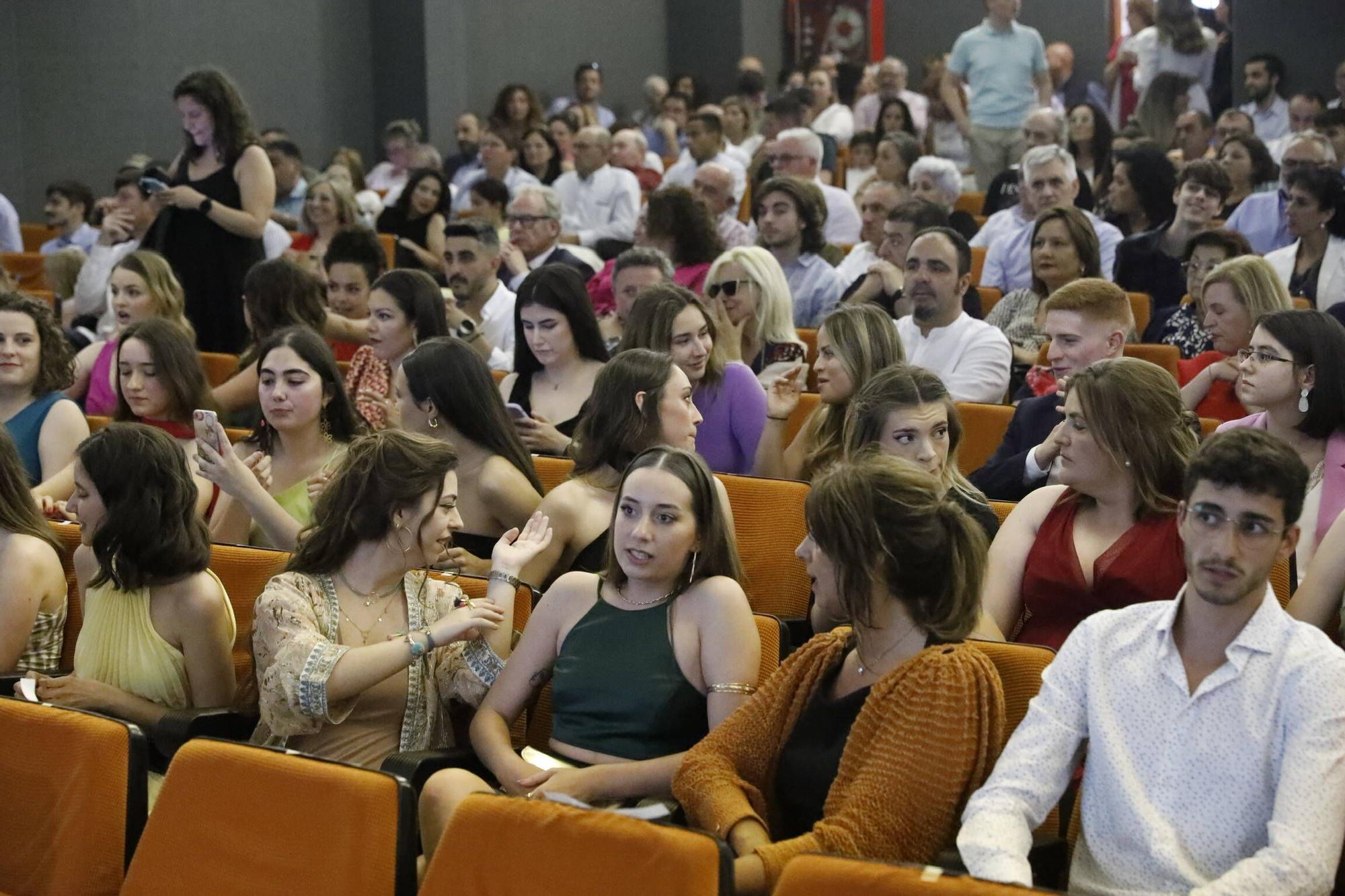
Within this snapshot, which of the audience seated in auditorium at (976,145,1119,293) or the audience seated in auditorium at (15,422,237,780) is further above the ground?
the audience seated in auditorium at (976,145,1119,293)

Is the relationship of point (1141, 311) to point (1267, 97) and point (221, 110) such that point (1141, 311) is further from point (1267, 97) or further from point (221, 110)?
point (1267, 97)

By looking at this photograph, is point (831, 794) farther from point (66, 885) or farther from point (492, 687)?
point (66, 885)

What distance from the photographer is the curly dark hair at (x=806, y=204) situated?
573 cm

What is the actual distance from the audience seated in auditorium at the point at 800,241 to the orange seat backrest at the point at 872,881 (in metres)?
3.98

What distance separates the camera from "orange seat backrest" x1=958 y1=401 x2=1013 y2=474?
13.7 ft

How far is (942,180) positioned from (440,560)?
4.18m

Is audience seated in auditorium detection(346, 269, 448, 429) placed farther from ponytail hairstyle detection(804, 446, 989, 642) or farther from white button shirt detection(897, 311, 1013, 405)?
ponytail hairstyle detection(804, 446, 989, 642)

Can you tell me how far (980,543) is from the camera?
2377 mm

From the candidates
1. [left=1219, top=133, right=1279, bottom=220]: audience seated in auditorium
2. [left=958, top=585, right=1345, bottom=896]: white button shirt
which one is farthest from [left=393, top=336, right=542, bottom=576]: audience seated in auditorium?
[left=1219, top=133, right=1279, bottom=220]: audience seated in auditorium

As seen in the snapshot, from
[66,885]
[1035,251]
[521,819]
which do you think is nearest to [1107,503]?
[521,819]

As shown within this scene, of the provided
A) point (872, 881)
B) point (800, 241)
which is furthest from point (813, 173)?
Answer: point (872, 881)

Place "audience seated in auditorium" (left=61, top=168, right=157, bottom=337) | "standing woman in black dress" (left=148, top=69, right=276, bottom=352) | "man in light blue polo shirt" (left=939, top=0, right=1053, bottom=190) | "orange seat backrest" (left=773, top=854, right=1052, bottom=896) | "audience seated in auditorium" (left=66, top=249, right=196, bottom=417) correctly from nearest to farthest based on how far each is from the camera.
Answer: "orange seat backrest" (left=773, top=854, right=1052, bottom=896) → "audience seated in auditorium" (left=66, top=249, right=196, bottom=417) → "standing woman in black dress" (left=148, top=69, right=276, bottom=352) → "audience seated in auditorium" (left=61, top=168, right=157, bottom=337) → "man in light blue polo shirt" (left=939, top=0, right=1053, bottom=190)

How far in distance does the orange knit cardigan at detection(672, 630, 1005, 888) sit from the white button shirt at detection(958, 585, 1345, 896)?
52 millimetres

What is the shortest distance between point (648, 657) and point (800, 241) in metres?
3.36
